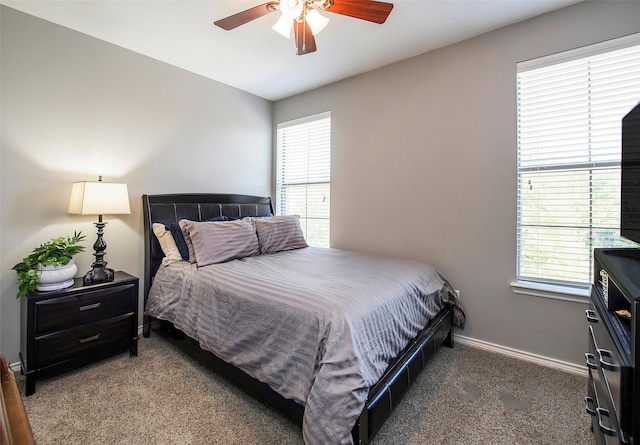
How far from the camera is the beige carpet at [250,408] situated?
5.09 ft

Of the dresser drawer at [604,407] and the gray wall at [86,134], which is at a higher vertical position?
the gray wall at [86,134]

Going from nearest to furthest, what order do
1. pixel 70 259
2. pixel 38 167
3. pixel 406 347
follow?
pixel 406 347
pixel 70 259
pixel 38 167

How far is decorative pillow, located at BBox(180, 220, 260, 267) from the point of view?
2.40 meters

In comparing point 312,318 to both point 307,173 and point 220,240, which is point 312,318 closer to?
point 220,240

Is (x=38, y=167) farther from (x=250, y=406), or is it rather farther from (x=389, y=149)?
(x=389, y=149)

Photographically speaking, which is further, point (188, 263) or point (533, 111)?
point (188, 263)

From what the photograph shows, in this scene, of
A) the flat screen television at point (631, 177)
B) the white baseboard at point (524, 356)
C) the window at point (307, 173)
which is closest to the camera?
the flat screen television at point (631, 177)

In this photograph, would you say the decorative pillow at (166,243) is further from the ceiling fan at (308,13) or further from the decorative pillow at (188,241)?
the ceiling fan at (308,13)

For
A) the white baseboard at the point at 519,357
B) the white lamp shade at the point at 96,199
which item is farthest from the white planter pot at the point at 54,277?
the white baseboard at the point at 519,357

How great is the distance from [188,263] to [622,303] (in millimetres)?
2747

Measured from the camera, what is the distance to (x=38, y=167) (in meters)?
2.26

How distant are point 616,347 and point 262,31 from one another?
2.96 m

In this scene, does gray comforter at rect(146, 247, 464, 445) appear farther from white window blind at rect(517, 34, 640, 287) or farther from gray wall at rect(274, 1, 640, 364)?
white window blind at rect(517, 34, 640, 287)

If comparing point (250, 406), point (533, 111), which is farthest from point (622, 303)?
point (250, 406)
